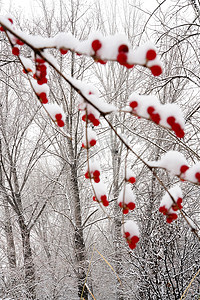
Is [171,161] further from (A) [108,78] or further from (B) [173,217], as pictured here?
(A) [108,78]

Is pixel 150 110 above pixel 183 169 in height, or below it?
above

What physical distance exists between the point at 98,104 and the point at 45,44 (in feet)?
0.77

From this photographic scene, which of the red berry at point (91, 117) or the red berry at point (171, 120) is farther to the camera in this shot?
the red berry at point (91, 117)

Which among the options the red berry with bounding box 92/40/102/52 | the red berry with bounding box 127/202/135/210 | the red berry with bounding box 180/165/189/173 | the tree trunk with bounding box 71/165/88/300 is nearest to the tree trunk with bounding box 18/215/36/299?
the tree trunk with bounding box 71/165/88/300

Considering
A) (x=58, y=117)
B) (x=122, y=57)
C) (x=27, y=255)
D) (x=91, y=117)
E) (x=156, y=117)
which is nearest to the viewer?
(x=122, y=57)

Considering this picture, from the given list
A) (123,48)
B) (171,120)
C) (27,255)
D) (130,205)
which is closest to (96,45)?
(123,48)

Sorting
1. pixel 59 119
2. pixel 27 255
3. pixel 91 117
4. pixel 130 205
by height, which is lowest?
pixel 130 205

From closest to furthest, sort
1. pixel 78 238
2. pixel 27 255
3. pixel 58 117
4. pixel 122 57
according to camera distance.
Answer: pixel 122 57
pixel 58 117
pixel 78 238
pixel 27 255

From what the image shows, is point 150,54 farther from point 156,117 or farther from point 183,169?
point 183,169

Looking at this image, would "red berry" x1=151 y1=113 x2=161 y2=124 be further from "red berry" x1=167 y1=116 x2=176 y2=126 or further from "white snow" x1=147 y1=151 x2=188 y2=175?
"white snow" x1=147 y1=151 x2=188 y2=175

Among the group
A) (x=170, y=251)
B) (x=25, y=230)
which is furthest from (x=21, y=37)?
(x=25, y=230)

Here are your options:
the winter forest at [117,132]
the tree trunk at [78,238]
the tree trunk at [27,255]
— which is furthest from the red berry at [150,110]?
the tree trunk at [27,255]

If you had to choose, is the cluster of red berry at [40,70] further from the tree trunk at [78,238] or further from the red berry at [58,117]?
the tree trunk at [78,238]

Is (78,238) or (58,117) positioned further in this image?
(78,238)
